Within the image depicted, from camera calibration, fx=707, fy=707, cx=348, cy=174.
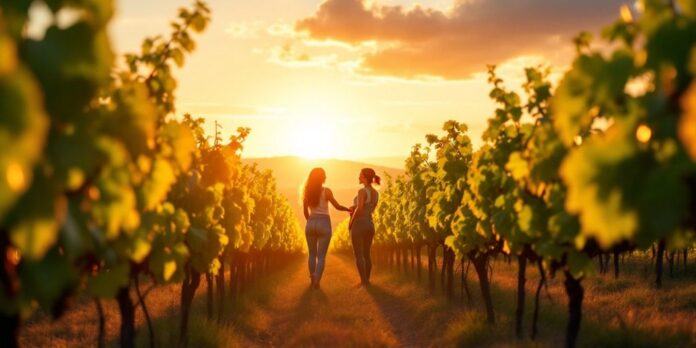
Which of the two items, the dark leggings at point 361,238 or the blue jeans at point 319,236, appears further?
the dark leggings at point 361,238

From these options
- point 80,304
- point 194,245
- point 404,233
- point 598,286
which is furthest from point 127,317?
point 404,233

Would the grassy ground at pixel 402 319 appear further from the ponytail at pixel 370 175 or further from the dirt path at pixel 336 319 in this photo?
the ponytail at pixel 370 175

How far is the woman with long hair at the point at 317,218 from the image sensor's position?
1809cm

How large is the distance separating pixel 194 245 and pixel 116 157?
4.93 metres

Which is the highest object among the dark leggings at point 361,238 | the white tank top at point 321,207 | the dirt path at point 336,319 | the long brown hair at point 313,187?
the long brown hair at point 313,187

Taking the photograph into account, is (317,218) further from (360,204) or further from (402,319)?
(402,319)

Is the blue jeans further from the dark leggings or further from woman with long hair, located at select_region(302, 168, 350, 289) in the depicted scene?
the dark leggings

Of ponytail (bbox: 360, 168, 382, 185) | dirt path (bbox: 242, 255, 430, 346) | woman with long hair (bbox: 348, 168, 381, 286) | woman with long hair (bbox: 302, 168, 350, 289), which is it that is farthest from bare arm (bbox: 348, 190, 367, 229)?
dirt path (bbox: 242, 255, 430, 346)

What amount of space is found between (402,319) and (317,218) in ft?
15.1

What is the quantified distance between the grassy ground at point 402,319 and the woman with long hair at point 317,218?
866 millimetres

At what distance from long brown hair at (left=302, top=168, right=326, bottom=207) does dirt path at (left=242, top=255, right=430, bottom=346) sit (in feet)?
7.63

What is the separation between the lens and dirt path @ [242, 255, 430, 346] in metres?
10.6

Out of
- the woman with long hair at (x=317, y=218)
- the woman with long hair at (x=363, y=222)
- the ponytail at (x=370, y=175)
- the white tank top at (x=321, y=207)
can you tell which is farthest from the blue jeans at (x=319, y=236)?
the ponytail at (x=370, y=175)

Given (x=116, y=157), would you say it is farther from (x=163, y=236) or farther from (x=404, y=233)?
(x=404, y=233)
